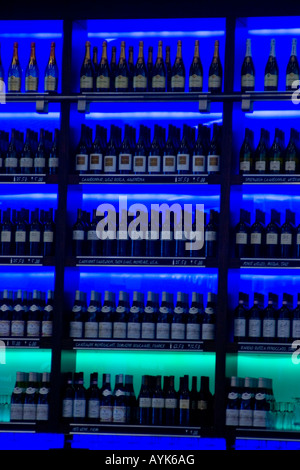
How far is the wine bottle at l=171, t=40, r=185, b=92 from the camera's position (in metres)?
5.73

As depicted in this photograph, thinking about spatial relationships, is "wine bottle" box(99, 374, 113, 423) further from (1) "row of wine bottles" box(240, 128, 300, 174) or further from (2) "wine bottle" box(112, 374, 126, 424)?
(1) "row of wine bottles" box(240, 128, 300, 174)

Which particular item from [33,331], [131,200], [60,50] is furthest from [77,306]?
[60,50]

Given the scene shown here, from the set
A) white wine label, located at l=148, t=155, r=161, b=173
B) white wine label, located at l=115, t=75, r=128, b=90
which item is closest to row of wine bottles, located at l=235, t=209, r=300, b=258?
white wine label, located at l=148, t=155, r=161, b=173

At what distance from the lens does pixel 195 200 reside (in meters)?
5.91

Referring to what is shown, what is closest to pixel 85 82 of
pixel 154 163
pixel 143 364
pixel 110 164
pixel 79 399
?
Answer: pixel 110 164

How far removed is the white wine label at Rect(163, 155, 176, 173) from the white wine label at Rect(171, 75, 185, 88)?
1.55ft

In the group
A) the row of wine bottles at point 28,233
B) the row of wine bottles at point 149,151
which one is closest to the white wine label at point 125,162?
the row of wine bottles at point 149,151

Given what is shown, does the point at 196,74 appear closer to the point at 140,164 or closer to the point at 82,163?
the point at 140,164

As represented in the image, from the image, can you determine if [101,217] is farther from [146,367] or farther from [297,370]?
[297,370]

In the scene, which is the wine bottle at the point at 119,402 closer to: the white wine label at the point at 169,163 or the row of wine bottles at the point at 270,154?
the white wine label at the point at 169,163

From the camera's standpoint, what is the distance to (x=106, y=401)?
5.60 meters

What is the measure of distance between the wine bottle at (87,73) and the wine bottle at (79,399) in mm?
1907

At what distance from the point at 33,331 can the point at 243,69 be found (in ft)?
7.34

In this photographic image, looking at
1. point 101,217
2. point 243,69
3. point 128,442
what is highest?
point 243,69
